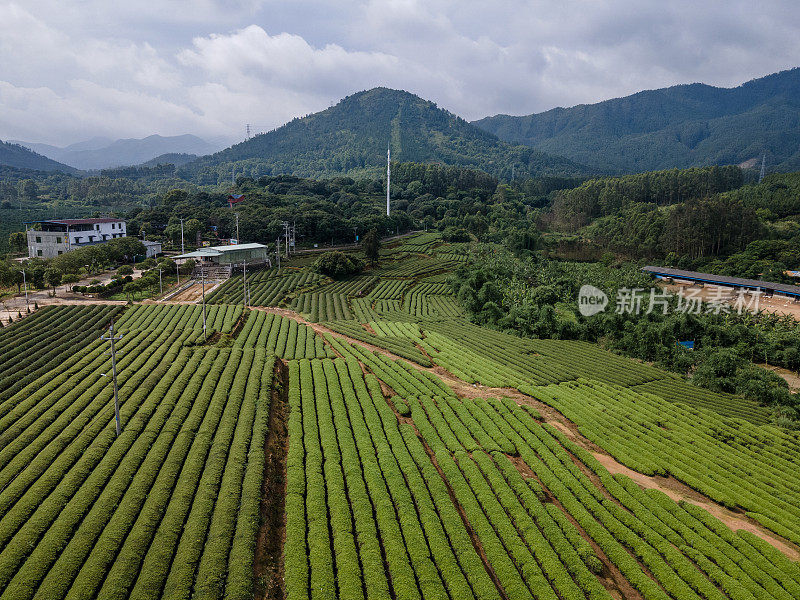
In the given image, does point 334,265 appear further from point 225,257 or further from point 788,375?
point 788,375

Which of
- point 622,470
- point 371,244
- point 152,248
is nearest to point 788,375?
point 622,470

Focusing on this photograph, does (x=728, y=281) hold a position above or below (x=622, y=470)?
above

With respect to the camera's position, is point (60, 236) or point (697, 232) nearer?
point (60, 236)

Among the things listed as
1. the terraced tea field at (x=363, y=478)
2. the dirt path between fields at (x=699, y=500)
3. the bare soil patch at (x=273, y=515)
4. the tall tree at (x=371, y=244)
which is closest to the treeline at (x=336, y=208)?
the tall tree at (x=371, y=244)

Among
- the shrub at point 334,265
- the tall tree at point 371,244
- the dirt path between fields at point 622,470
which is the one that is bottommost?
the dirt path between fields at point 622,470

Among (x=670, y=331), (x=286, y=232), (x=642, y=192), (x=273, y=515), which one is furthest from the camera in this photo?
(x=642, y=192)

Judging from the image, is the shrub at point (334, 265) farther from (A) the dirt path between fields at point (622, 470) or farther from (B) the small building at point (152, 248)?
(A) the dirt path between fields at point (622, 470)

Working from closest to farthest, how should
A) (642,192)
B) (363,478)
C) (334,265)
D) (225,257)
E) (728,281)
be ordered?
(363,478), (225,257), (334,265), (728,281), (642,192)
